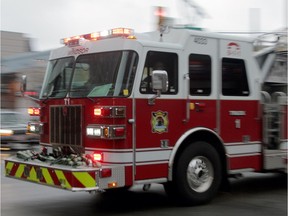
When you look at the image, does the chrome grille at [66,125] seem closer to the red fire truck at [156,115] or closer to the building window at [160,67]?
the red fire truck at [156,115]

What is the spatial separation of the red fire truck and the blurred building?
1526 centimetres

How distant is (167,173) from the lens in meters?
7.03

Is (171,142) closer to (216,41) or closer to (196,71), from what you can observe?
(196,71)

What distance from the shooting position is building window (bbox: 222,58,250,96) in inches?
312

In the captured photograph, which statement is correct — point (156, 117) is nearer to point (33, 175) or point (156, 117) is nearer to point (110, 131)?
point (110, 131)

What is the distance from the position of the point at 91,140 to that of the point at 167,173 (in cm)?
123

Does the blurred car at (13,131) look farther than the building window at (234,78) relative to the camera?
Yes

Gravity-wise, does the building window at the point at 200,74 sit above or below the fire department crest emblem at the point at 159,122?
above

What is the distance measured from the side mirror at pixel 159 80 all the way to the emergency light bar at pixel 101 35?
0.77 meters

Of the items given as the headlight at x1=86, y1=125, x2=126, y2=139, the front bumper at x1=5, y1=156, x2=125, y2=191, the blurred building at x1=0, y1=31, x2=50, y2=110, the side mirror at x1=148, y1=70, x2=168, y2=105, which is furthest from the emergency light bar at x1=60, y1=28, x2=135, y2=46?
the blurred building at x1=0, y1=31, x2=50, y2=110

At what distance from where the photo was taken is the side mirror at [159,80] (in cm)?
648

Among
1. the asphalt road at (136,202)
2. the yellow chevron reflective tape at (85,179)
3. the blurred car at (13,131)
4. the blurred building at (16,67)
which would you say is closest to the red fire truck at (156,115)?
the yellow chevron reflective tape at (85,179)

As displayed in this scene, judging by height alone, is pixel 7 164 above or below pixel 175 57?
below

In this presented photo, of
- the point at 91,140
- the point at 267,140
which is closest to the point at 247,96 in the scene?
the point at 267,140
